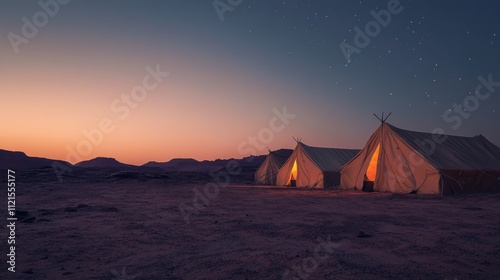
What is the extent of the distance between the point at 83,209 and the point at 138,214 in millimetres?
1676

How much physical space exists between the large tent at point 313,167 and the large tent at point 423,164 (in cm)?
333

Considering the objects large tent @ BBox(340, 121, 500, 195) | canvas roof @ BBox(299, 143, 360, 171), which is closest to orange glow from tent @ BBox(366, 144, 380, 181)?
large tent @ BBox(340, 121, 500, 195)

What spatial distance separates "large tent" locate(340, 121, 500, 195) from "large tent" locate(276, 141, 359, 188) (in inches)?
131

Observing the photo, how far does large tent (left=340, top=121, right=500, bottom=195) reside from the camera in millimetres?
14388

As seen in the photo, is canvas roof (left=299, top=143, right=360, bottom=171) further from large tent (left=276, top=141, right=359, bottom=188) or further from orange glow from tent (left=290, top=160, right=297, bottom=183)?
orange glow from tent (left=290, top=160, right=297, bottom=183)

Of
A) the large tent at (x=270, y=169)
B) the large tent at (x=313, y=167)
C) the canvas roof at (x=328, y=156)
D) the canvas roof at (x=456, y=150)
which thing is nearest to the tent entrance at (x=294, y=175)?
the large tent at (x=313, y=167)

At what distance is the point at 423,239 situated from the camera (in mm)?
5285

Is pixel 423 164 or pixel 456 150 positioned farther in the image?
pixel 456 150

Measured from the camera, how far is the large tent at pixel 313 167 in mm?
21781

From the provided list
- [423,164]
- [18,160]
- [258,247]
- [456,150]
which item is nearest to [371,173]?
[423,164]

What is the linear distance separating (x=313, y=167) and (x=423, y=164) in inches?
336

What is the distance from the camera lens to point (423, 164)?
48.2 feet

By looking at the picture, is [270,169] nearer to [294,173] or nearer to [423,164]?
[294,173]

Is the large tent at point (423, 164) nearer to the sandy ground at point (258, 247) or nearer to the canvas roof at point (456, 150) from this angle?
the canvas roof at point (456, 150)
